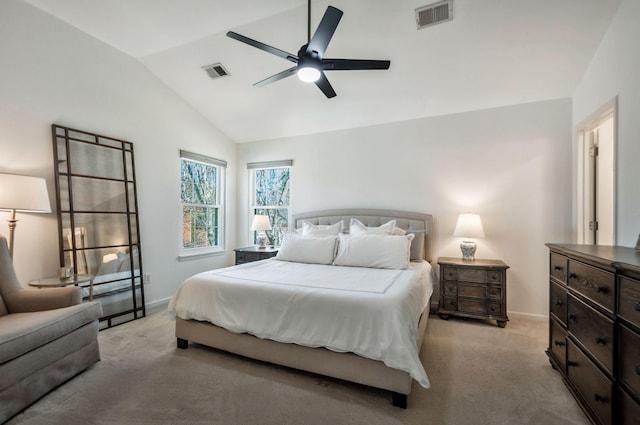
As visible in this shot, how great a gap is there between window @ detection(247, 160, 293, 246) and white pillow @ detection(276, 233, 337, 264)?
136cm

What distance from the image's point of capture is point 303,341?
2.07 m

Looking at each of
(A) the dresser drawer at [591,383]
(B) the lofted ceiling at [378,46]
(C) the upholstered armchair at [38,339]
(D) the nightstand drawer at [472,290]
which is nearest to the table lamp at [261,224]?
(B) the lofted ceiling at [378,46]

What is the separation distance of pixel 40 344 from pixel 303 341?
172 centimetres

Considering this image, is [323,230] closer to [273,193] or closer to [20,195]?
[273,193]

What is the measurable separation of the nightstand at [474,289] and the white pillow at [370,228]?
718mm

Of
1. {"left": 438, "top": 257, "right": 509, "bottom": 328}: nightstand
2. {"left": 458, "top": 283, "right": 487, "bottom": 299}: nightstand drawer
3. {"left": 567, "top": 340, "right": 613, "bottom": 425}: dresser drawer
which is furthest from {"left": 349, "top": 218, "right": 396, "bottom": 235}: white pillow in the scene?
{"left": 567, "top": 340, "right": 613, "bottom": 425}: dresser drawer

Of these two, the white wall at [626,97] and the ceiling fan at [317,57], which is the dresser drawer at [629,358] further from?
the ceiling fan at [317,57]

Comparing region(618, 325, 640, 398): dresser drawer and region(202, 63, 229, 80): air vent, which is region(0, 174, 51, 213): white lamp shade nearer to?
region(202, 63, 229, 80): air vent

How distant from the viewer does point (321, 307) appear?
2051mm

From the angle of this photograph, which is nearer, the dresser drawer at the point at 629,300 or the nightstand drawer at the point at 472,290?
the dresser drawer at the point at 629,300

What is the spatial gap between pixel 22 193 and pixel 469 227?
435 cm

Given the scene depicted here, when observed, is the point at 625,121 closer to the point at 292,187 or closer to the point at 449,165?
the point at 449,165

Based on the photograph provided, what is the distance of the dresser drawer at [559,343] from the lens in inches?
81.1

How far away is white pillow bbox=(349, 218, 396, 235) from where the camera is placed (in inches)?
144
